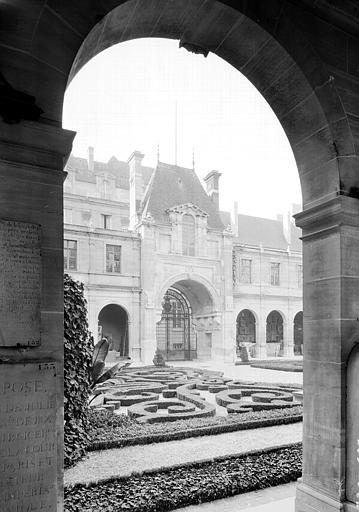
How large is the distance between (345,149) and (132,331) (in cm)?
2317

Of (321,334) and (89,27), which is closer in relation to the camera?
(89,27)

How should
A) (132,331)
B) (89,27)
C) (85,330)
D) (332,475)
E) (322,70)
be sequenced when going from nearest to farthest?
1. (89,27)
2. (332,475)
3. (322,70)
4. (85,330)
5. (132,331)

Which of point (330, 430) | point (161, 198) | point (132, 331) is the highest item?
point (161, 198)

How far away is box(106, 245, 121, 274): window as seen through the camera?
26.0 meters

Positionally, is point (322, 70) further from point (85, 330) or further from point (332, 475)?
point (85, 330)

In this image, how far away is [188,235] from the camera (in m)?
28.5

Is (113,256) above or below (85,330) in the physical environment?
above

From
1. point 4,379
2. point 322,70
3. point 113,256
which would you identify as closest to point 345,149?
point 322,70

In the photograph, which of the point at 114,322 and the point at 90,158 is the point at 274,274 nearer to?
the point at 114,322

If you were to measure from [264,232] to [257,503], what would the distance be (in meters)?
43.7

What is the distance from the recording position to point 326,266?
3939 millimetres

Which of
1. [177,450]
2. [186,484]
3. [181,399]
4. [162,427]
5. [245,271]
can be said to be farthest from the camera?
[245,271]

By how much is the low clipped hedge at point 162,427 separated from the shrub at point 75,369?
0.39 m

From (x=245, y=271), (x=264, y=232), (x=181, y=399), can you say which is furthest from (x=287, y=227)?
(x=181, y=399)
